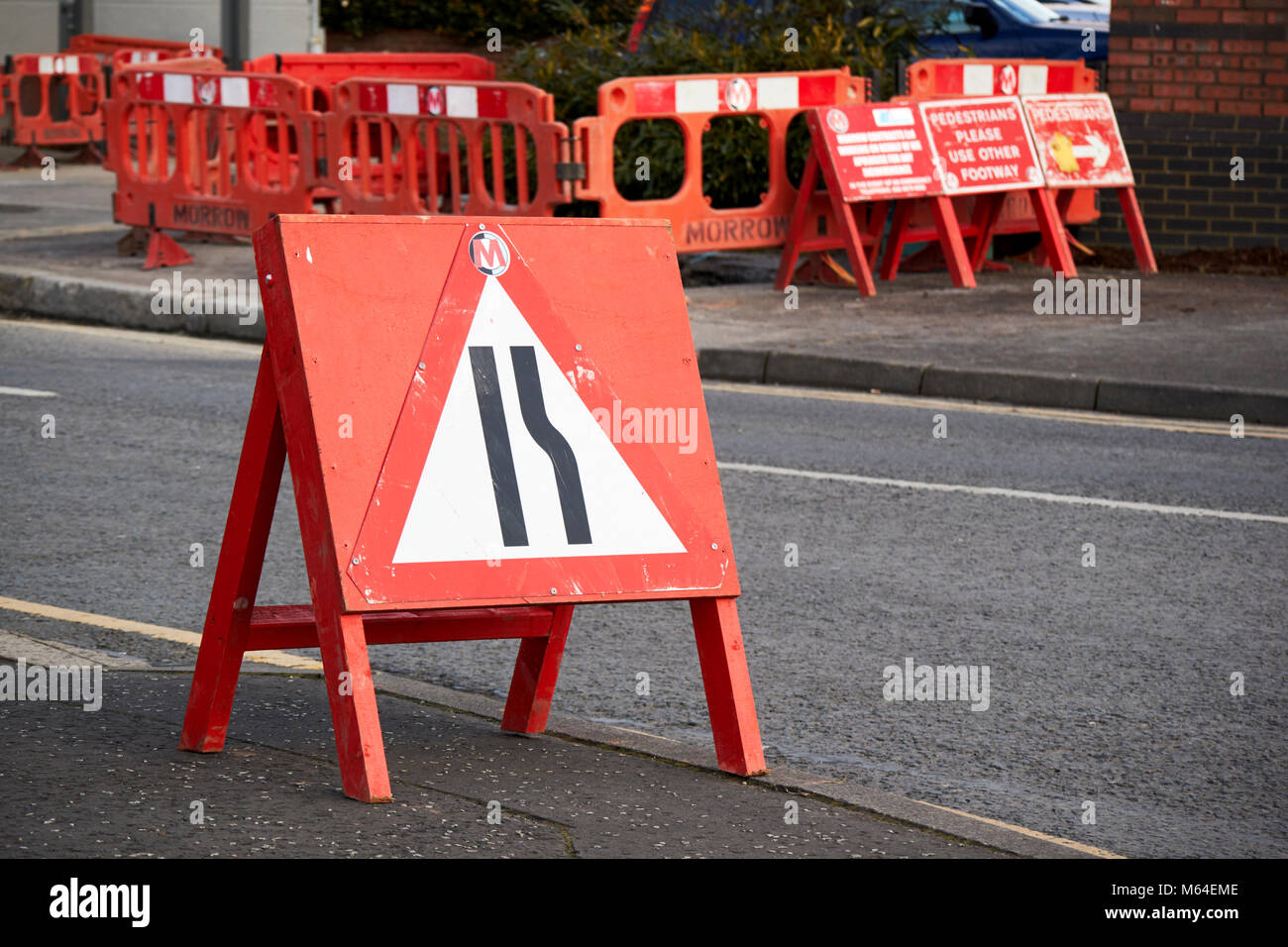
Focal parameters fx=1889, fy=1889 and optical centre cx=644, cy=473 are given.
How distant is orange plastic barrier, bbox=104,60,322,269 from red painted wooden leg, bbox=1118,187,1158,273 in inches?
233

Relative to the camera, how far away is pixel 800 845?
386cm

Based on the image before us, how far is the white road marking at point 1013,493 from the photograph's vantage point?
Answer: 24.3 ft

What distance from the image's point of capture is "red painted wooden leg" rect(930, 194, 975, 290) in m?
12.9

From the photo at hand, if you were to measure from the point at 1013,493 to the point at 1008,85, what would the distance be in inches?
280

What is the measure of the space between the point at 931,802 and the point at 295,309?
1.82 metres

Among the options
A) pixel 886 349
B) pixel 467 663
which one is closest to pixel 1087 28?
pixel 886 349

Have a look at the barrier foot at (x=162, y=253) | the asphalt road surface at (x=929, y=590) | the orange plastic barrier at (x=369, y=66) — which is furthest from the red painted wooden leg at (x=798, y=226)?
the orange plastic barrier at (x=369, y=66)

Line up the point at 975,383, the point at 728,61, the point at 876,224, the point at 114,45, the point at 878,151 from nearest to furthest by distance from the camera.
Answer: the point at 975,383 → the point at 878,151 → the point at 876,224 → the point at 728,61 → the point at 114,45

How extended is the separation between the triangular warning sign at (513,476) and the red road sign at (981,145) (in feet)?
29.5

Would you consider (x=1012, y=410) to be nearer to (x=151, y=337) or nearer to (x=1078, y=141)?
(x=1078, y=141)

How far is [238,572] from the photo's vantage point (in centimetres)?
428

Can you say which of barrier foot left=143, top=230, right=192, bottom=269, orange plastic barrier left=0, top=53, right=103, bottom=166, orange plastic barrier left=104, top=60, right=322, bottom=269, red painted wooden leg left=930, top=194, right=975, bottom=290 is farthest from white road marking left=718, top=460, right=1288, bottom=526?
orange plastic barrier left=0, top=53, right=103, bottom=166

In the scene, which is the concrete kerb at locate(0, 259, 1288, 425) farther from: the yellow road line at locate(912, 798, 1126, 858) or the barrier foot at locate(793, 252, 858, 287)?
the yellow road line at locate(912, 798, 1126, 858)

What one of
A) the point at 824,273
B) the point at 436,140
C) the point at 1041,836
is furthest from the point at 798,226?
the point at 1041,836
